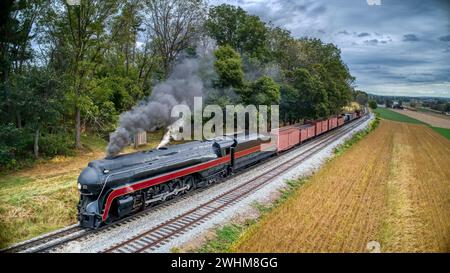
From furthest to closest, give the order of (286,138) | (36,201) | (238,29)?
(238,29) < (286,138) < (36,201)

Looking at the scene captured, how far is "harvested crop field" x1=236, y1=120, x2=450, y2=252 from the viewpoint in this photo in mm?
10508

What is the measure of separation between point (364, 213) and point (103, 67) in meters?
29.8

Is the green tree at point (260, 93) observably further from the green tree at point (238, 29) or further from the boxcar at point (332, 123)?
the boxcar at point (332, 123)

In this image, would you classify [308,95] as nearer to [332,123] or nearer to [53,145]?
[332,123]

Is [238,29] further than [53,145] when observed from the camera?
Yes

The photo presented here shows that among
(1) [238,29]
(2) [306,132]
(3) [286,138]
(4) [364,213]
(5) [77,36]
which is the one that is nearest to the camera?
(4) [364,213]

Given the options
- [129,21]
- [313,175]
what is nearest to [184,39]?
[129,21]

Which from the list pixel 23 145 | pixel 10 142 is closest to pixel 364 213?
pixel 10 142

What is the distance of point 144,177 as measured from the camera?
12.5m

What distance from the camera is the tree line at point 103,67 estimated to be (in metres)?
19.4

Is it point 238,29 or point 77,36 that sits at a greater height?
point 238,29

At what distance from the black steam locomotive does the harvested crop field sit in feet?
13.9

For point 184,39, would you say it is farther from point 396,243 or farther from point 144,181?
point 396,243

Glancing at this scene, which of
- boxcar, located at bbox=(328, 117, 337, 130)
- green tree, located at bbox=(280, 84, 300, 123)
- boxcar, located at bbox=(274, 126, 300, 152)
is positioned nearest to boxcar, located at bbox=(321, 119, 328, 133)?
boxcar, located at bbox=(328, 117, 337, 130)
